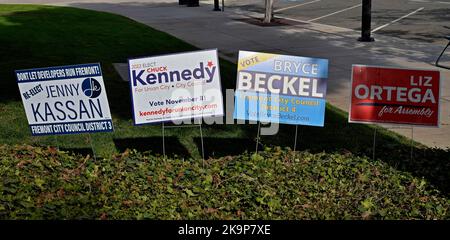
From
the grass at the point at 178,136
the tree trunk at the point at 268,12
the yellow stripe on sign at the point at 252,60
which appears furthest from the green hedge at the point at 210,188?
the tree trunk at the point at 268,12

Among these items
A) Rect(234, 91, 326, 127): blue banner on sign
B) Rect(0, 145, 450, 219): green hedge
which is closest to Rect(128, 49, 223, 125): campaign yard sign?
Rect(234, 91, 326, 127): blue banner on sign

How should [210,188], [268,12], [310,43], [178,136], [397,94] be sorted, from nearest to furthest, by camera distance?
[210,188] < [397,94] < [178,136] < [310,43] < [268,12]

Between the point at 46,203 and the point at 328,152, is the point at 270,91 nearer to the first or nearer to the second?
the point at 328,152

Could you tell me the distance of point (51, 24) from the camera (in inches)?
878

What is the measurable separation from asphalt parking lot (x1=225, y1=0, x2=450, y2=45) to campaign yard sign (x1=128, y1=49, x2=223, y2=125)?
40.9 feet

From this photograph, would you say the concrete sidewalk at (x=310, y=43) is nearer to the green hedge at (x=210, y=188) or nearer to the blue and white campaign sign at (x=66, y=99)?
the green hedge at (x=210, y=188)

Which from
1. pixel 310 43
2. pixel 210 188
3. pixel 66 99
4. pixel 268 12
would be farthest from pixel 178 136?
pixel 268 12

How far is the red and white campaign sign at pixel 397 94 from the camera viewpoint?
27.0 feet

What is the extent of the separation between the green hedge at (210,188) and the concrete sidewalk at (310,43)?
2522mm

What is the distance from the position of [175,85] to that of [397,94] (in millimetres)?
2659

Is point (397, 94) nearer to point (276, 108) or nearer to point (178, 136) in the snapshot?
point (276, 108)

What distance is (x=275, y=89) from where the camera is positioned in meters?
8.42

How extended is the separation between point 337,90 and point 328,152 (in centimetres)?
437
